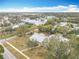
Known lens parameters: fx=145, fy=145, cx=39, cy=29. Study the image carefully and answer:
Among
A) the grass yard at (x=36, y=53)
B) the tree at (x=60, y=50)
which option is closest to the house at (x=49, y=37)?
the tree at (x=60, y=50)

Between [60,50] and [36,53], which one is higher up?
[60,50]

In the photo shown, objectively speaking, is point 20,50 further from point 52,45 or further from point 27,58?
point 52,45

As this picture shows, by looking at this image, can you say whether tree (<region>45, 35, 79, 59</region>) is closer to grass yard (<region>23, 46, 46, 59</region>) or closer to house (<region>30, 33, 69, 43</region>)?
house (<region>30, 33, 69, 43</region>)

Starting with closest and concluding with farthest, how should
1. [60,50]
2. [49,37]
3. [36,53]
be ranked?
1. [60,50]
2. [36,53]
3. [49,37]

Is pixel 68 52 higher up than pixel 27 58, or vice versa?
pixel 68 52

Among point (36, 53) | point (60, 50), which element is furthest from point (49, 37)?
Answer: point (60, 50)

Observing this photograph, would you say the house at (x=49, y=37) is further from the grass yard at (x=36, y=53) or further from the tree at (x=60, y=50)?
the grass yard at (x=36, y=53)

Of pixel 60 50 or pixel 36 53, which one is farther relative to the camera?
pixel 36 53

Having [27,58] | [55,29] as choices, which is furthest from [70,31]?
[27,58]

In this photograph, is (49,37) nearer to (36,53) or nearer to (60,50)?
(36,53)

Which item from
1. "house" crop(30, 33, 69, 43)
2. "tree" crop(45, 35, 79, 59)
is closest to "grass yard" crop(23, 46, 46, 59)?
"house" crop(30, 33, 69, 43)

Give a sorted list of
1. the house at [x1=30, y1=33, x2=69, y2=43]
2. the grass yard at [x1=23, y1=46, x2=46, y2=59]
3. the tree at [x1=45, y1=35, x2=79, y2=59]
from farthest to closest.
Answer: the grass yard at [x1=23, y1=46, x2=46, y2=59] → the house at [x1=30, y1=33, x2=69, y2=43] → the tree at [x1=45, y1=35, x2=79, y2=59]
